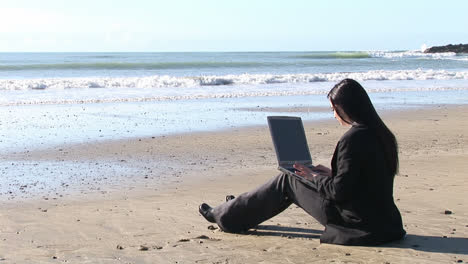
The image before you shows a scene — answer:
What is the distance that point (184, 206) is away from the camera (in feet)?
21.5

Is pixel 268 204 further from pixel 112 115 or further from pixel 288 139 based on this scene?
pixel 112 115

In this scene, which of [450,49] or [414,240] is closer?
[414,240]

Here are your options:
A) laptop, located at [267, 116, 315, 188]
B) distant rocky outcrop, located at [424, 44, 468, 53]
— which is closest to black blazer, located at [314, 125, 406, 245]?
laptop, located at [267, 116, 315, 188]

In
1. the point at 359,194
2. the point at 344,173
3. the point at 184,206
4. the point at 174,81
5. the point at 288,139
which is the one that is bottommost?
the point at 174,81

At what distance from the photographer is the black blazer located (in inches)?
179

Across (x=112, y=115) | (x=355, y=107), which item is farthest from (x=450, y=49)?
(x=355, y=107)

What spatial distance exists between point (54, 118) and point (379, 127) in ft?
37.2

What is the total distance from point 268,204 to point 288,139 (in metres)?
0.51

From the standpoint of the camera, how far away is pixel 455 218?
19.1 ft

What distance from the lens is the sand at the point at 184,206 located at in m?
4.83

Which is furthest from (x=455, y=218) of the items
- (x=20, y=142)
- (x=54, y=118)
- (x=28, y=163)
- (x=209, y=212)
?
(x=54, y=118)

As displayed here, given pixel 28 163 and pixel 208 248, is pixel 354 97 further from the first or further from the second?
pixel 28 163

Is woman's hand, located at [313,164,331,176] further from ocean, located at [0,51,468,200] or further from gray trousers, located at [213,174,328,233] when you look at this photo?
ocean, located at [0,51,468,200]

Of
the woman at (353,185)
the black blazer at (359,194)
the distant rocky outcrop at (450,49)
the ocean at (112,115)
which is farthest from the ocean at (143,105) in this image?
the distant rocky outcrop at (450,49)
